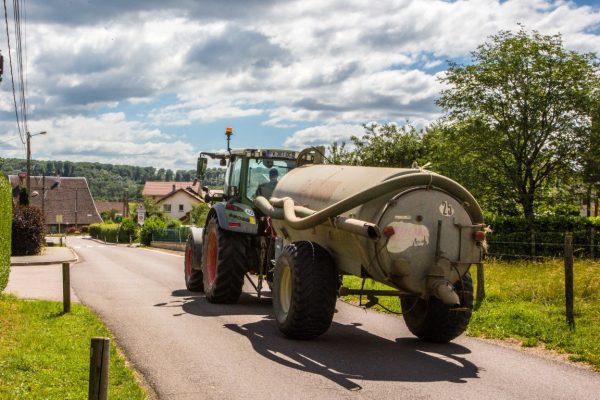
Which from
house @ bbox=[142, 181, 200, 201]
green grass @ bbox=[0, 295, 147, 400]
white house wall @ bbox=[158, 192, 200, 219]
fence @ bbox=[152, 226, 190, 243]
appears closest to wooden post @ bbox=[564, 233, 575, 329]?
green grass @ bbox=[0, 295, 147, 400]

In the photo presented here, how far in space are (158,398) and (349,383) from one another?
6.35 feet

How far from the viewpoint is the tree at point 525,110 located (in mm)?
34000

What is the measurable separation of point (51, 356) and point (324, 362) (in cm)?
321

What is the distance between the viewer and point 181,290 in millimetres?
16047

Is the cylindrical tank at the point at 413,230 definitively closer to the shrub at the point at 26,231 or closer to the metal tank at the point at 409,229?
the metal tank at the point at 409,229

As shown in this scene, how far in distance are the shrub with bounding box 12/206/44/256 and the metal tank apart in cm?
2794

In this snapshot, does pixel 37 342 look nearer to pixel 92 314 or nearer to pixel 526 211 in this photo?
pixel 92 314

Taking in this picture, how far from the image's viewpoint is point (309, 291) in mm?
9266

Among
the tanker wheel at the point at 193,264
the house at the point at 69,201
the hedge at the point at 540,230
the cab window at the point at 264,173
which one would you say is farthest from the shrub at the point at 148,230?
the house at the point at 69,201

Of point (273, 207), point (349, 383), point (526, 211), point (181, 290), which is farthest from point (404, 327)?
point (526, 211)

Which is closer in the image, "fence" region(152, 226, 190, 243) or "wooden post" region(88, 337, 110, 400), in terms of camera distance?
"wooden post" region(88, 337, 110, 400)

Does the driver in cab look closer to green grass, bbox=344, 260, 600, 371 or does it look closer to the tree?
green grass, bbox=344, 260, 600, 371

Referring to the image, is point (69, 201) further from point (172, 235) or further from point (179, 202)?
point (172, 235)

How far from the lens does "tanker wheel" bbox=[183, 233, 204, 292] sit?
15.0 metres
